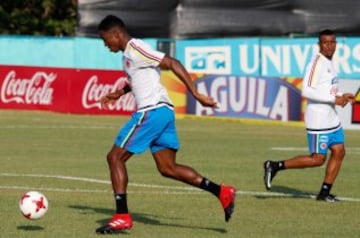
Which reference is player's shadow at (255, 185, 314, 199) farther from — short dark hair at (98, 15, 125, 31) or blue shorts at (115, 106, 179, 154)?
short dark hair at (98, 15, 125, 31)

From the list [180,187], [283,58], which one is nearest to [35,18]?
[283,58]

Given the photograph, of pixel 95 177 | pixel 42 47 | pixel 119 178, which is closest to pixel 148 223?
pixel 119 178

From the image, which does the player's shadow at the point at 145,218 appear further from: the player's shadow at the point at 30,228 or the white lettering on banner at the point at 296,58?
the white lettering on banner at the point at 296,58

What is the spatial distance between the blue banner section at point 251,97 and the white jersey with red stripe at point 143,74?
16.0m

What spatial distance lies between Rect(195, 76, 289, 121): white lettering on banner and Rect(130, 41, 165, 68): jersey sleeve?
16.8 m

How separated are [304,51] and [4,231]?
20.8 m

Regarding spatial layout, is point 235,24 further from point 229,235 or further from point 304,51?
point 229,235

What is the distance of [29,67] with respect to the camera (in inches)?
1262

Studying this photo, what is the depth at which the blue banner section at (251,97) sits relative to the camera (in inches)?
1117

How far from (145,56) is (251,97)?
57.0 ft

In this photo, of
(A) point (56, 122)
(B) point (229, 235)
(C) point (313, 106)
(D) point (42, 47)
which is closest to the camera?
(B) point (229, 235)

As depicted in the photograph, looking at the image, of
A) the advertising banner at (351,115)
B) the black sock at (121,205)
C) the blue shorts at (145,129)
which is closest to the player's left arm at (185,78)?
the blue shorts at (145,129)

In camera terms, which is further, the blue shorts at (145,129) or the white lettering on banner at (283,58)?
the white lettering on banner at (283,58)

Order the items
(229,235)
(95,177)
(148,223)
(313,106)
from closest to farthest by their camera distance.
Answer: (229,235) → (148,223) → (313,106) → (95,177)
